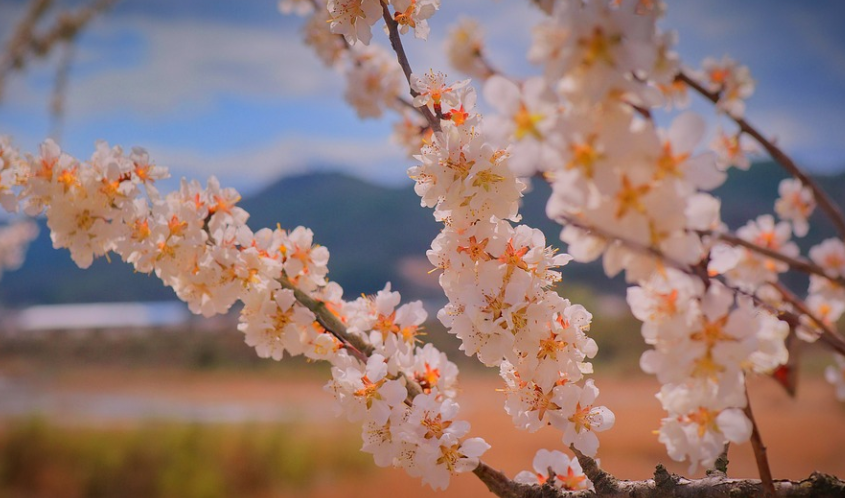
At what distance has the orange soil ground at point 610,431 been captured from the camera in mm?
1889

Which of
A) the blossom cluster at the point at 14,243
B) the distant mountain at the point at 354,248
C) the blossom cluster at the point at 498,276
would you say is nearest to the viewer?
the blossom cluster at the point at 498,276

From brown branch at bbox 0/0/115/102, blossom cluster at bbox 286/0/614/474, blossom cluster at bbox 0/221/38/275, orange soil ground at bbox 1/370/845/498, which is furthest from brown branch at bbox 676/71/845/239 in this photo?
blossom cluster at bbox 0/221/38/275

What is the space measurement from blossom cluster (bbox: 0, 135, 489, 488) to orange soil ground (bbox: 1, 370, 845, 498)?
33 centimetres

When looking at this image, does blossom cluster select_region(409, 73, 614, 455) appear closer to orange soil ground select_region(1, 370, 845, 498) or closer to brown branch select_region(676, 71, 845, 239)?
brown branch select_region(676, 71, 845, 239)

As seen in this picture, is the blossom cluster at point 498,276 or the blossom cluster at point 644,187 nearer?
the blossom cluster at point 644,187

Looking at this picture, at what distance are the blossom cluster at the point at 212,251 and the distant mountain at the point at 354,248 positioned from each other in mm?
7105

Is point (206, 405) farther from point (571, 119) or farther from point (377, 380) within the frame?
point (571, 119)

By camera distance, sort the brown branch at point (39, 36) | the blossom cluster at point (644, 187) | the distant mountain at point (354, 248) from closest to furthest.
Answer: the blossom cluster at point (644, 187), the brown branch at point (39, 36), the distant mountain at point (354, 248)

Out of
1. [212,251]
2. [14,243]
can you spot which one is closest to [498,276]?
[212,251]

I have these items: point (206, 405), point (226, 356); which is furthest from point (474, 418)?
point (226, 356)

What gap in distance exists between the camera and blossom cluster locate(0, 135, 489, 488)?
1.87ft

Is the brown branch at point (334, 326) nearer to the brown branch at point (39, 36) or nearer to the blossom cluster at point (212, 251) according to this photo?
the blossom cluster at point (212, 251)

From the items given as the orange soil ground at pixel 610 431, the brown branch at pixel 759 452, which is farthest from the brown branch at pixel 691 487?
the orange soil ground at pixel 610 431

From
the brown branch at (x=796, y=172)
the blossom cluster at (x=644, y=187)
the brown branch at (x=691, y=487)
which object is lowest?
the brown branch at (x=691, y=487)
